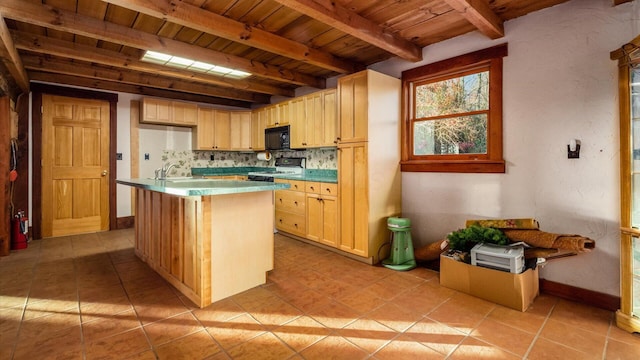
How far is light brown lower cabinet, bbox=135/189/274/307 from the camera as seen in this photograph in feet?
7.75

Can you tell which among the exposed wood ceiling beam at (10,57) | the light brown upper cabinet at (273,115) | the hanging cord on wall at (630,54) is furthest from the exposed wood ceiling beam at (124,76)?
the hanging cord on wall at (630,54)

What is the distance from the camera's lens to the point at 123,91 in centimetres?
496

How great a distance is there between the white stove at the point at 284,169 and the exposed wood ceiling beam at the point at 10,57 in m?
3.13

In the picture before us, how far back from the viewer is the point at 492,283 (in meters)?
2.46

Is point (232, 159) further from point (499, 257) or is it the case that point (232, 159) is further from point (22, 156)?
point (499, 257)

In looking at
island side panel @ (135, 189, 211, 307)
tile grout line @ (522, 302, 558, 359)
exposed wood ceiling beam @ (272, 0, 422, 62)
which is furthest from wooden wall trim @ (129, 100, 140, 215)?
tile grout line @ (522, 302, 558, 359)

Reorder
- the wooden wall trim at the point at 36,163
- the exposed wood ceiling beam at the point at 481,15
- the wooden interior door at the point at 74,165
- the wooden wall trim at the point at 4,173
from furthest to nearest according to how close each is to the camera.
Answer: the wooden interior door at the point at 74,165 → the wooden wall trim at the point at 36,163 → the wooden wall trim at the point at 4,173 → the exposed wood ceiling beam at the point at 481,15

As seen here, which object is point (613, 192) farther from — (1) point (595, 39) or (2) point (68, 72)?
(2) point (68, 72)

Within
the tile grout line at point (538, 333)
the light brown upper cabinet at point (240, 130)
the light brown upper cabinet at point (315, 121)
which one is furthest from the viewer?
the light brown upper cabinet at point (240, 130)

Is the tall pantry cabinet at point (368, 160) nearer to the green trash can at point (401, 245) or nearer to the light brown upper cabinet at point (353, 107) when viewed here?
the light brown upper cabinet at point (353, 107)

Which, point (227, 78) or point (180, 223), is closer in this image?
point (180, 223)

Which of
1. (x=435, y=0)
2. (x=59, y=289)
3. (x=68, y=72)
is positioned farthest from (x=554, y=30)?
(x=68, y=72)

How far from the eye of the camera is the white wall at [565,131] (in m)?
2.31

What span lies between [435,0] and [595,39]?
1286 mm
